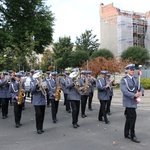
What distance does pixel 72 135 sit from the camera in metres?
8.06

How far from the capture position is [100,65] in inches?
1268

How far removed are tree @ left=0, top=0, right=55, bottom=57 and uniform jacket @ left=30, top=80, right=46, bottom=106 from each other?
43.5 ft

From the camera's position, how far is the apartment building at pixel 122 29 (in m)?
Result: 53.5

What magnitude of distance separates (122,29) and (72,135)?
154 ft

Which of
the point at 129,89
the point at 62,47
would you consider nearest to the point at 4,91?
the point at 129,89

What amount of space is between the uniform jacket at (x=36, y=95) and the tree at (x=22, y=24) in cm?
1327

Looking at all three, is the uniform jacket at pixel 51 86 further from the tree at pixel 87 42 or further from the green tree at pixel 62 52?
the tree at pixel 87 42

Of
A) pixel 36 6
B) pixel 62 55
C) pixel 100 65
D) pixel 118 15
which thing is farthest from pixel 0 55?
pixel 118 15

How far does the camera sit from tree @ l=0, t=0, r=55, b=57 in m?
22.2

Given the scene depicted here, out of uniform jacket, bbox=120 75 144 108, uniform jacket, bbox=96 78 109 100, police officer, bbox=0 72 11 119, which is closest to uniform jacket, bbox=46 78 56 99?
uniform jacket, bbox=96 78 109 100

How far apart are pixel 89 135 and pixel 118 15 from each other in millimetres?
48580

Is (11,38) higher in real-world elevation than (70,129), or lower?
higher

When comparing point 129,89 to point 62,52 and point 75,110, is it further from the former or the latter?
point 62,52

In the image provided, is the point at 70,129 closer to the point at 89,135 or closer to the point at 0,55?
the point at 89,135
